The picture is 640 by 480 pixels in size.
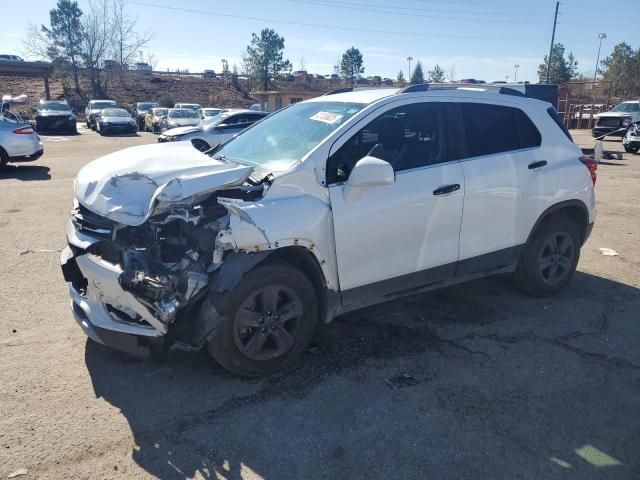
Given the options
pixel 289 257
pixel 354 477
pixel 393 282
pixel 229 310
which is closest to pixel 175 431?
pixel 229 310

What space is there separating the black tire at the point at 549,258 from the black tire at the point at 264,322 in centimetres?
237

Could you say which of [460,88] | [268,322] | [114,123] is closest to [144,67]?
[114,123]

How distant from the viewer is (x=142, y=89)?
175 feet

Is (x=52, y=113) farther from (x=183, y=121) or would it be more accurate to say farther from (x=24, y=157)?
(x=24, y=157)

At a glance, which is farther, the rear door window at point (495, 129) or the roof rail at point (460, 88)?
the rear door window at point (495, 129)

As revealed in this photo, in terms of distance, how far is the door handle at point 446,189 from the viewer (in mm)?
3943

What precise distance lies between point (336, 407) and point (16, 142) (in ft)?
40.5

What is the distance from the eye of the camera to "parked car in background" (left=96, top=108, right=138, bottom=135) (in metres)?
26.9

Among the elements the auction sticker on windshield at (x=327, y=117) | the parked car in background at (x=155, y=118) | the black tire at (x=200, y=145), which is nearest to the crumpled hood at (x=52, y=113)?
the parked car in background at (x=155, y=118)

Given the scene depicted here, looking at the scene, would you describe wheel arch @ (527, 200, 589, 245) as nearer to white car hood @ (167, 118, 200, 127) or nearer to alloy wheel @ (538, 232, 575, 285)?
alloy wheel @ (538, 232, 575, 285)

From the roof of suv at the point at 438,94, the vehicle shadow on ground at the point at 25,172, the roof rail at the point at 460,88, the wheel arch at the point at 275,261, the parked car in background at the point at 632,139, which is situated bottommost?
the vehicle shadow on ground at the point at 25,172

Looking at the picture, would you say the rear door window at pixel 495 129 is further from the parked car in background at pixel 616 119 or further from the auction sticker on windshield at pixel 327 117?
the parked car in background at pixel 616 119

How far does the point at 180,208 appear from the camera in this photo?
3162mm

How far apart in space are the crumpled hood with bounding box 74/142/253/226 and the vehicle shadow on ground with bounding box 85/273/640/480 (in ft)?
3.80
